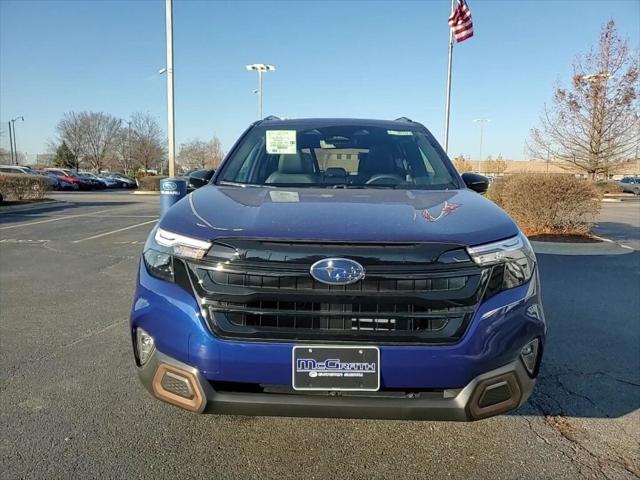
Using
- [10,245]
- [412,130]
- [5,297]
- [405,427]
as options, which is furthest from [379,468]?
[10,245]

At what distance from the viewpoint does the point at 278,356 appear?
200 centimetres

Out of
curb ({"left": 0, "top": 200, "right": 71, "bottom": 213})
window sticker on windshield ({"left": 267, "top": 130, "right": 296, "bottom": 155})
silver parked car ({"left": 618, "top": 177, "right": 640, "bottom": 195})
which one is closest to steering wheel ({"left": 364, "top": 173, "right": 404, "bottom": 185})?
window sticker on windshield ({"left": 267, "top": 130, "right": 296, "bottom": 155})

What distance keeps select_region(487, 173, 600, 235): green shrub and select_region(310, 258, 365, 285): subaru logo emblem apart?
31.4 ft

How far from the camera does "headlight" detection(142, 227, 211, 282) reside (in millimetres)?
2117

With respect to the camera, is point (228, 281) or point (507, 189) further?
point (507, 189)

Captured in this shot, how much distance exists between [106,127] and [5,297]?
64531mm

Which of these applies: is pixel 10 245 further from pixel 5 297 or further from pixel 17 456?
pixel 17 456

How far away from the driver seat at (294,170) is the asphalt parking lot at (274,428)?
5.12 feet

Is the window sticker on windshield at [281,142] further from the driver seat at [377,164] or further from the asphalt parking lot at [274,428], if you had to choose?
the asphalt parking lot at [274,428]

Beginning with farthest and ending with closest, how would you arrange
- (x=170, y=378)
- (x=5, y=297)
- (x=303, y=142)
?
(x=5, y=297), (x=303, y=142), (x=170, y=378)

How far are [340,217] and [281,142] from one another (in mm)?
1633

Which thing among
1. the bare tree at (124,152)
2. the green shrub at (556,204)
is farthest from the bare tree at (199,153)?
the green shrub at (556,204)

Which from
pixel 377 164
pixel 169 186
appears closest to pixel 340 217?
pixel 377 164

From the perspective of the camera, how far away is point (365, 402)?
2045mm
